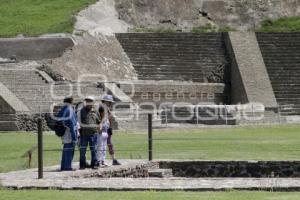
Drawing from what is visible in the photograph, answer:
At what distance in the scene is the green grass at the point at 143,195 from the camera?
13.2 meters

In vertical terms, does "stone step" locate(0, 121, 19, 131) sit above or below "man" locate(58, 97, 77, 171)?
above

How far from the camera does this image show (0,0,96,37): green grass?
4666cm

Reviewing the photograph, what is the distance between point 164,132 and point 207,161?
43.0 feet

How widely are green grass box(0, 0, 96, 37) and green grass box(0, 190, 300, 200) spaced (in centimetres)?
3242

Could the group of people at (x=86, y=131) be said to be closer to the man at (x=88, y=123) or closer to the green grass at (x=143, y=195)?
the man at (x=88, y=123)

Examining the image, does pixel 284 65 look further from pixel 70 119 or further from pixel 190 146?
pixel 70 119

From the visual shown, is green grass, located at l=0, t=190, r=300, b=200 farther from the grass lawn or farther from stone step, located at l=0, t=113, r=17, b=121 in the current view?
stone step, located at l=0, t=113, r=17, b=121

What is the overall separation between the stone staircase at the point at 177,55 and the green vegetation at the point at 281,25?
5.34 m

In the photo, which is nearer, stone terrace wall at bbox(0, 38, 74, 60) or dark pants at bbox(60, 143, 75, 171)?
dark pants at bbox(60, 143, 75, 171)

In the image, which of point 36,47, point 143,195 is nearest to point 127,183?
point 143,195

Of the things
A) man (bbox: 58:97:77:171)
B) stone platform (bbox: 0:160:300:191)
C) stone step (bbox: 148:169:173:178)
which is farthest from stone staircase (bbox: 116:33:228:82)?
stone platform (bbox: 0:160:300:191)

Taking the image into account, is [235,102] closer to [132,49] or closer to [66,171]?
[132,49]

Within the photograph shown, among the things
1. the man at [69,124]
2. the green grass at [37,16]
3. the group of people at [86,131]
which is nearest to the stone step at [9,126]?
the green grass at [37,16]

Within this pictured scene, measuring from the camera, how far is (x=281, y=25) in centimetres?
5103
